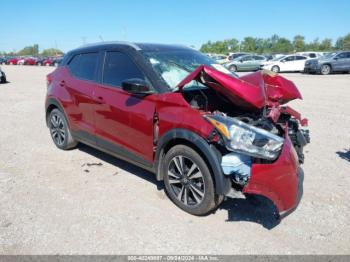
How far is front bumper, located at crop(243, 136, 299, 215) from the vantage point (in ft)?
10.2

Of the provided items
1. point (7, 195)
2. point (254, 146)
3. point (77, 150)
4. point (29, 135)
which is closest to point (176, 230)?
point (254, 146)

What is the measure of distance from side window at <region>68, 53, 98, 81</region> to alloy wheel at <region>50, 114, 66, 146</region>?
93 centimetres

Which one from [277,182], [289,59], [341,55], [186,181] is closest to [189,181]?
[186,181]

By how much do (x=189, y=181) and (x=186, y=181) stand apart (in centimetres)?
5

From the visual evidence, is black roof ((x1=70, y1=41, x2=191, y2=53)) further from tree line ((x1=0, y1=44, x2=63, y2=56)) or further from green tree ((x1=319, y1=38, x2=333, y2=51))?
tree line ((x1=0, y1=44, x2=63, y2=56))

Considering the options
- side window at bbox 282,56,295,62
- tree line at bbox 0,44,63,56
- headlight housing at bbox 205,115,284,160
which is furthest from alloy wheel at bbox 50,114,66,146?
tree line at bbox 0,44,63,56

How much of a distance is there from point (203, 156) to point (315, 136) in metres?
4.12

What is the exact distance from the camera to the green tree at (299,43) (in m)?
95.5

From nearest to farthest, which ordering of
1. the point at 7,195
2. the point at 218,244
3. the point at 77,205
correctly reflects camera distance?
the point at 218,244, the point at 77,205, the point at 7,195

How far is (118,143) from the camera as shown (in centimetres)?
445

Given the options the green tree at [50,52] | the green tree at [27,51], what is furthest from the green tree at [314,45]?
the green tree at [27,51]

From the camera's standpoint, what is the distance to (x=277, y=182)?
3105mm

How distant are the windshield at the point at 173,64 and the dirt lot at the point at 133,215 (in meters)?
1.41

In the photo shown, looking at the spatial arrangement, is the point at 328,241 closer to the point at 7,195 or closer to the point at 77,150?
the point at 7,195
